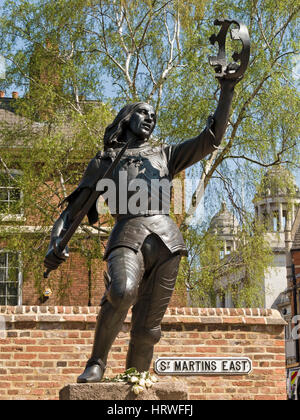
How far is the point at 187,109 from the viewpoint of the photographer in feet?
56.3

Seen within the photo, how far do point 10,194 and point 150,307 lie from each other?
1367 centimetres

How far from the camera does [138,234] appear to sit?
4.82m

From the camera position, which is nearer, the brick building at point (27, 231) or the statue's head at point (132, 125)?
the statue's head at point (132, 125)

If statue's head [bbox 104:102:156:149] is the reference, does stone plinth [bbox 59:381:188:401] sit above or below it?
below

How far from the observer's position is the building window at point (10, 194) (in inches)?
673

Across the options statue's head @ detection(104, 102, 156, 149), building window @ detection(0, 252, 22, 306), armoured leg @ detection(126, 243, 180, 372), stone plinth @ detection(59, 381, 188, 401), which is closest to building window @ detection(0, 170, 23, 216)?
building window @ detection(0, 252, 22, 306)

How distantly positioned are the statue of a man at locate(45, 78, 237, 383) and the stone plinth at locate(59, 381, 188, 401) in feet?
0.33

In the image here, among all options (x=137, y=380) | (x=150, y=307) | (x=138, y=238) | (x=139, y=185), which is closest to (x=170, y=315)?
(x=150, y=307)

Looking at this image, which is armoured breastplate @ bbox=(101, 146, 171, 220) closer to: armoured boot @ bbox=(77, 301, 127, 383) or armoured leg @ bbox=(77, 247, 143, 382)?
armoured leg @ bbox=(77, 247, 143, 382)

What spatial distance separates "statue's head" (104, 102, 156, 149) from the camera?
17.3ft

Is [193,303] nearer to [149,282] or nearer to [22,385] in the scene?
[22,385]

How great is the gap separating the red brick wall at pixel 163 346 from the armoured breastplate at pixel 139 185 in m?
4.26

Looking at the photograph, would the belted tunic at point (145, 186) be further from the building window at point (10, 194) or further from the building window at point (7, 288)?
the building window at point (7, 288)

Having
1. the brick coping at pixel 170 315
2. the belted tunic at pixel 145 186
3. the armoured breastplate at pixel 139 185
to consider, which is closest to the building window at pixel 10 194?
the brick coping at pixel 170 315
